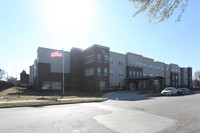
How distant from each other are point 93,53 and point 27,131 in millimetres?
28973

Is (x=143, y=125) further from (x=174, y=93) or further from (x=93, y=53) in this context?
(x=93, y=53)

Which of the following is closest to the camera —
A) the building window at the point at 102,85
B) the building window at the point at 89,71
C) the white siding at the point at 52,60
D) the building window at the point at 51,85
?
the building window at the point at 102,85

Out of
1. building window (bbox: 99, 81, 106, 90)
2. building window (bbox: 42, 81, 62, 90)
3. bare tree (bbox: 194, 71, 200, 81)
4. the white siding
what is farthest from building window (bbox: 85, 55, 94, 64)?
bare tree (bbox: 194, 71, 200, 81)

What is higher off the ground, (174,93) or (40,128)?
(40,128)

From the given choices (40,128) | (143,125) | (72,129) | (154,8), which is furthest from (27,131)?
(154,8)

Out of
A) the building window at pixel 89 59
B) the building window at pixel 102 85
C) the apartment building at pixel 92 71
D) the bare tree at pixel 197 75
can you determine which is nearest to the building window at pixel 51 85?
the apartment building at pixel 92 71

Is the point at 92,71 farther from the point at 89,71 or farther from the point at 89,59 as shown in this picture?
the point at 89,59

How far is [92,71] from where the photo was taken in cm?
3375

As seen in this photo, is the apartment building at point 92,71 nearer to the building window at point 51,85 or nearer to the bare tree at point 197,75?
the building window at point 51,85

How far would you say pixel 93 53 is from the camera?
33.8 m

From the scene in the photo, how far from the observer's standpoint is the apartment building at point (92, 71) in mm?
33656

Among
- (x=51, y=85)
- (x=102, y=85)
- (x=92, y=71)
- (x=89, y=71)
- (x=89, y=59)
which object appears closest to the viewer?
(x=102, y=85)

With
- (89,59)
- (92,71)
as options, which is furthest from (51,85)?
(89,59)

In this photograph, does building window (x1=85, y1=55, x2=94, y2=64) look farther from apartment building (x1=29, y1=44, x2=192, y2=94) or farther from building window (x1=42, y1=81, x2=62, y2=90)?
building window (x1=42, y1=81, x2=62, y2=90)
